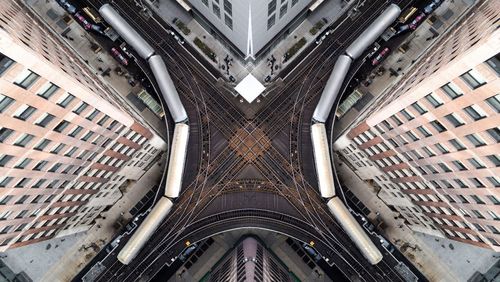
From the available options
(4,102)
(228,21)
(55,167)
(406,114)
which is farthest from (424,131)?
(55,167)

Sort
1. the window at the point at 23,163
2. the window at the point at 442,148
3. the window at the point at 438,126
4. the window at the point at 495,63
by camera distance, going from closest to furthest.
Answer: the window at the point at 495,63 < the window at the point at 23,163 < the window at the point at 438,126 < the window at the point at 442,148

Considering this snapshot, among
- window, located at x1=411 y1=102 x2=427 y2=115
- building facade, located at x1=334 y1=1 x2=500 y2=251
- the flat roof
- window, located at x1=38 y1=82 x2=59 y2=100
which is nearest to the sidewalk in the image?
building facade, located at x1=334 y1=1 x2=500 y2=251

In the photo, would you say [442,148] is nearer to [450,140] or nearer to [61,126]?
[450,140]

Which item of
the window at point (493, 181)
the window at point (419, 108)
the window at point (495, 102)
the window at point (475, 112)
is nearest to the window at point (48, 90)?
the window at point (419, 108)

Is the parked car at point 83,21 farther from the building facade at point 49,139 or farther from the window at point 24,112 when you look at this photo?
the window at point 24,112

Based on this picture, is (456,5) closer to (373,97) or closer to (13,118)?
(373,97)
